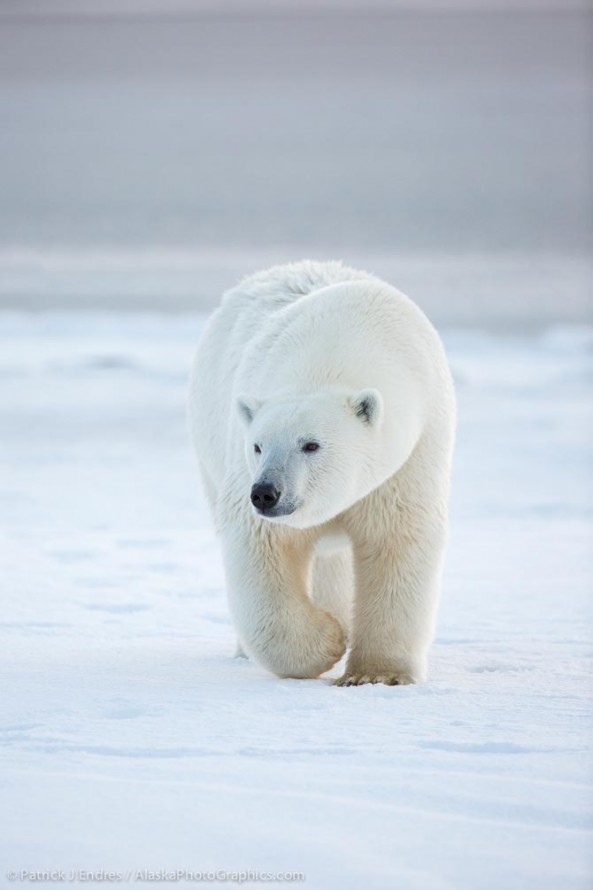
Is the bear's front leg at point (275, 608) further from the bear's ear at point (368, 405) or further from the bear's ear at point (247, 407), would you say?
the bear's ear at point (368, 405)

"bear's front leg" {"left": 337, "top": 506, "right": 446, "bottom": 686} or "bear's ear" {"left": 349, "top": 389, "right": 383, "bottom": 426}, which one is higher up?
"bear's ear" {"left": 349, "top": 389, "right": 383, "bottom": 426}

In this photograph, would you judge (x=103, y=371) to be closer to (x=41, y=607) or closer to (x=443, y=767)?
(x=41, y=607)

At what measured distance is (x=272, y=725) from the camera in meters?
3.23

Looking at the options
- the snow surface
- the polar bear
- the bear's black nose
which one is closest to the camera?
the snow surface

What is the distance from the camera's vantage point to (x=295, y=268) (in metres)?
5.05

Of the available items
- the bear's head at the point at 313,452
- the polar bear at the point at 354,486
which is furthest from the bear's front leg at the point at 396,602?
the bear's head at the point at 313,452

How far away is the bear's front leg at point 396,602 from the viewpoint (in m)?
4.10

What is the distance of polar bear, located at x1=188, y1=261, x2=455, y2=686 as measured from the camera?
3.82 m

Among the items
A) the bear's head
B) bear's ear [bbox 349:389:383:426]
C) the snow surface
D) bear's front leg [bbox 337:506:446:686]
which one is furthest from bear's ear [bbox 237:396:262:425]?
the snow surface

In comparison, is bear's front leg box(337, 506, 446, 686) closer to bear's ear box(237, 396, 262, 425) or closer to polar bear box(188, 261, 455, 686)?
polar bear box(188, 261, 455, 686)

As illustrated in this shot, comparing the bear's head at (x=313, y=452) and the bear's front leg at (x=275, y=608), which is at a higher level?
the bear's head at (x=313, y=452)

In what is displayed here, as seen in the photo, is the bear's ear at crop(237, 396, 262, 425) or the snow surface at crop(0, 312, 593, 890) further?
the bear's ear at crop(237, 396, 262, 425)

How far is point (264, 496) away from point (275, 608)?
1.94ft

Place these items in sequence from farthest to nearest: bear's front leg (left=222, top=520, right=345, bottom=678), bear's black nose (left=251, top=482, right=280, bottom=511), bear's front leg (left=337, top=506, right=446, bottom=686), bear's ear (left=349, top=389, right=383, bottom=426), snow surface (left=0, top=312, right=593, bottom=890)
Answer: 1. bear's front leg (left=337, top=506, right=446, bottom=686)
2. bear's front leg (left=222, top=520, right=345, bottom=678)
3. bear's ear (left=349, top=389, right=383, bottom=426)
4. bear's black nose (left=251, top=482, right=280, bottom=511)
5. snow surface (left=0, top=312, right=593, bottom=890)
